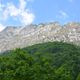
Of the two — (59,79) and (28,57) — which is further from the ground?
(28,57)

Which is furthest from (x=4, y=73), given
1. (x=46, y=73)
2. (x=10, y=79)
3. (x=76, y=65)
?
(x=76, y=65)

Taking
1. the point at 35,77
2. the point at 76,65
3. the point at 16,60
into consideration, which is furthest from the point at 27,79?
the point at 76,65

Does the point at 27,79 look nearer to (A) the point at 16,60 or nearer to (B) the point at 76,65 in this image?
(A) the point at 16,60

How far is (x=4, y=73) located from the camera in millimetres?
49875

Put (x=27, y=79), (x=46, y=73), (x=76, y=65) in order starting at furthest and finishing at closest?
(x=76, y=65)
(x=46, y=73)
(x=27, y=79)

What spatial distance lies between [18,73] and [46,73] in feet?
15.9

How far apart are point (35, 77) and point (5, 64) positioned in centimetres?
563

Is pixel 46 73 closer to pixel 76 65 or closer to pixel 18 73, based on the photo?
pixel 18 73

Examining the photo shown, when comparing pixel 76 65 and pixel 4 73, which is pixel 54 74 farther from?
pixel 76 65

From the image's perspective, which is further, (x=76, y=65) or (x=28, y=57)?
(x=76, y=65)

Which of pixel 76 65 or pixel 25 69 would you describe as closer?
pixel 25 69

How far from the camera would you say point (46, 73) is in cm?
5153

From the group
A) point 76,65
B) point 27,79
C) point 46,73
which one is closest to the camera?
point 27,79

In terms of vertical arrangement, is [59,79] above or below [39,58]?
below
